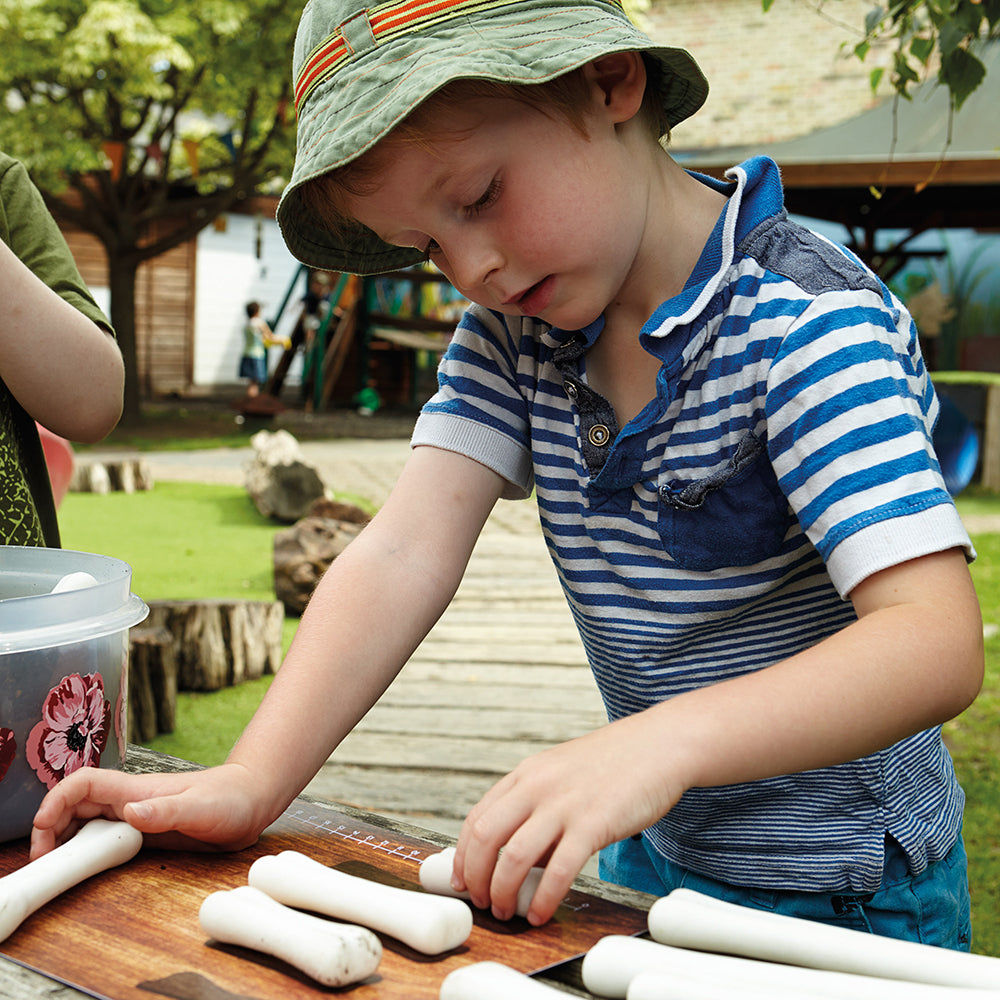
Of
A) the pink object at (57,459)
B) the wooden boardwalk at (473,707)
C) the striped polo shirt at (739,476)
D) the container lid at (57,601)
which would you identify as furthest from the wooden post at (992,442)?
the container lid at (57,601)

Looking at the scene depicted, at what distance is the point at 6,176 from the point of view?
1.70 metres

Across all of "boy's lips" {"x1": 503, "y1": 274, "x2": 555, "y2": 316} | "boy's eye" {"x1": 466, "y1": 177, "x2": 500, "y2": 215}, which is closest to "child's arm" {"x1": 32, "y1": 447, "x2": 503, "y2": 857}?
"boy's lips" {"x1": 503, "y1": 274, "x2": 555, "y2": 316}

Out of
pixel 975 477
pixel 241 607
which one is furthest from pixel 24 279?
pixel 975 477

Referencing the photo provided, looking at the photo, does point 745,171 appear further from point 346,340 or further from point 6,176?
point 346,340

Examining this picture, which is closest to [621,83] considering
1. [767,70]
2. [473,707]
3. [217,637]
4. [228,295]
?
[473,707]

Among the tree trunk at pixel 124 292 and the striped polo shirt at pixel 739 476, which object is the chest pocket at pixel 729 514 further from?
the tree trunk at pixel 124 292

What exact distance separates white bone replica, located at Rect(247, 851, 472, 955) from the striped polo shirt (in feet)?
1.56

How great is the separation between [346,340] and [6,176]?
16781 millimetres

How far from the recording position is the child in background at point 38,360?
154cm

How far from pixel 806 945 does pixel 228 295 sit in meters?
22.0

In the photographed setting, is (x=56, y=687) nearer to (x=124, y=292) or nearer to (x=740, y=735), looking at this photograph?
(x=740, y=735)

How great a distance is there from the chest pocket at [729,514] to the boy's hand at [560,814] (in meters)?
0.36

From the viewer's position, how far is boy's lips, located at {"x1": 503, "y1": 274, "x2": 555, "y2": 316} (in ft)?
4.11

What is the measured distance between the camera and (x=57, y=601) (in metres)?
1.18
